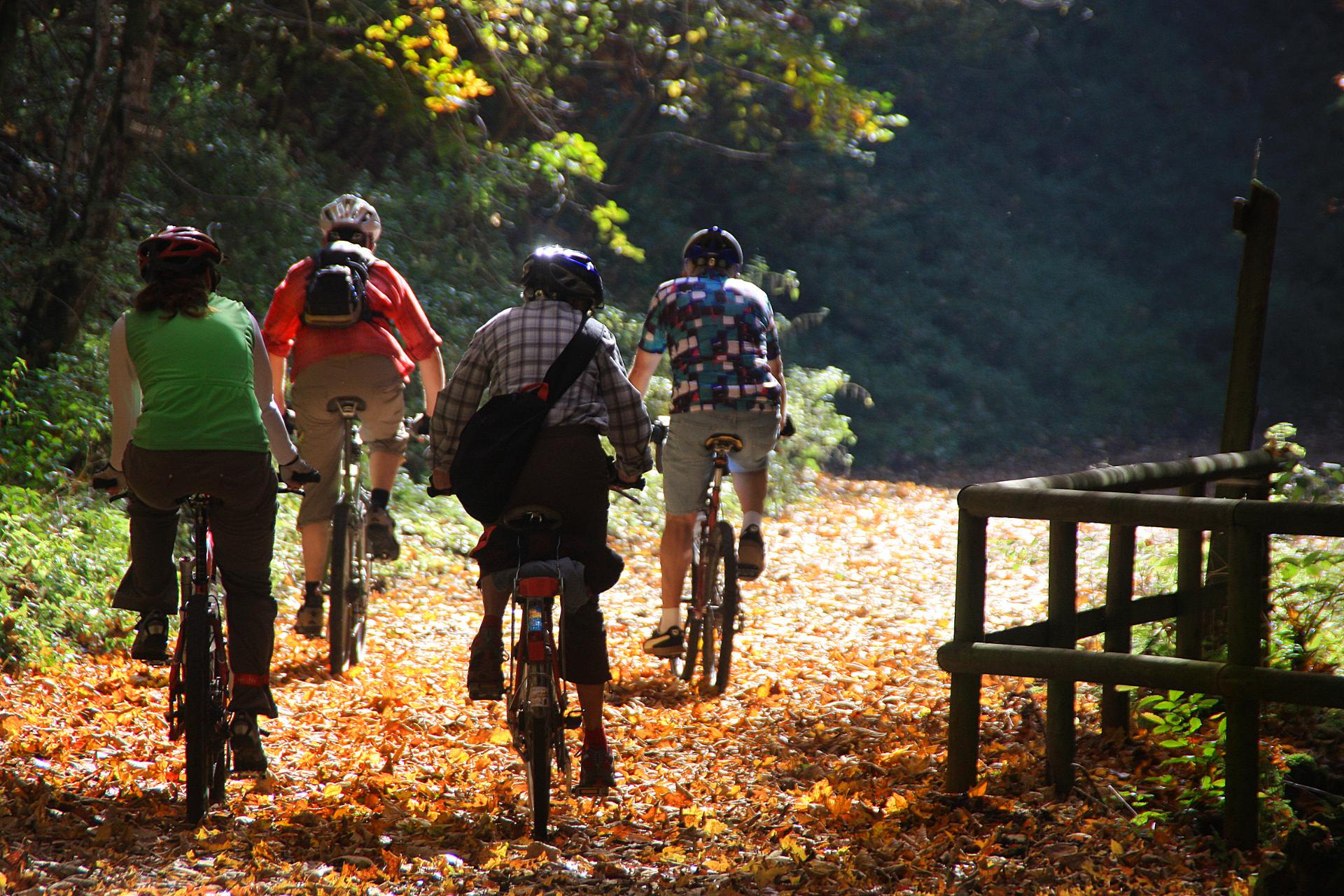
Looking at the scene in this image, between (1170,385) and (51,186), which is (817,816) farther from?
(1170,385)

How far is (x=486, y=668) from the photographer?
468cm

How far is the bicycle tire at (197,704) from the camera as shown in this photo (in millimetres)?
4496

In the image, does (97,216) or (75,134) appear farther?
(75,134)

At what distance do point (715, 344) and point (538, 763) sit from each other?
9.36 ft

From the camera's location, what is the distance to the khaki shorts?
6.88 metres

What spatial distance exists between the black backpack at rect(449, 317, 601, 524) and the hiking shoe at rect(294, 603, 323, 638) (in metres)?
2.57

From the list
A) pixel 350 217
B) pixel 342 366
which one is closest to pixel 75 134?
pixel 350 217

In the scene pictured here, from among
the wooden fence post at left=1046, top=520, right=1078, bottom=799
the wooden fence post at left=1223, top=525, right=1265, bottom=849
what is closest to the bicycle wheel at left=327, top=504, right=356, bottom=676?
the wooden fence post at left=1046, top=520, right=1078, bottom=799

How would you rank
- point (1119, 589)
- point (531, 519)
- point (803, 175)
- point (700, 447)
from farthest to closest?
point (803, 175), point (700, 447), point (1119, 589), point (531, 519)

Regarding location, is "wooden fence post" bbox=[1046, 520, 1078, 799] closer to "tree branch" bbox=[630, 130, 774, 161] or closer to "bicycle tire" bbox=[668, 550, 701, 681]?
"bicycle tire" bbox=[668, 550, 701, 681]

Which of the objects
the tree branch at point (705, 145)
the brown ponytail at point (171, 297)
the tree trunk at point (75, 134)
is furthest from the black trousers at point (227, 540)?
the tree branch at point (705, 145)

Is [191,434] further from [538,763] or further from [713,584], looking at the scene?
[713,584]

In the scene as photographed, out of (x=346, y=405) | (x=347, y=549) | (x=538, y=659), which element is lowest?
(x=538, y=659)

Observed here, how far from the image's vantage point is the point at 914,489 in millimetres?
17344
